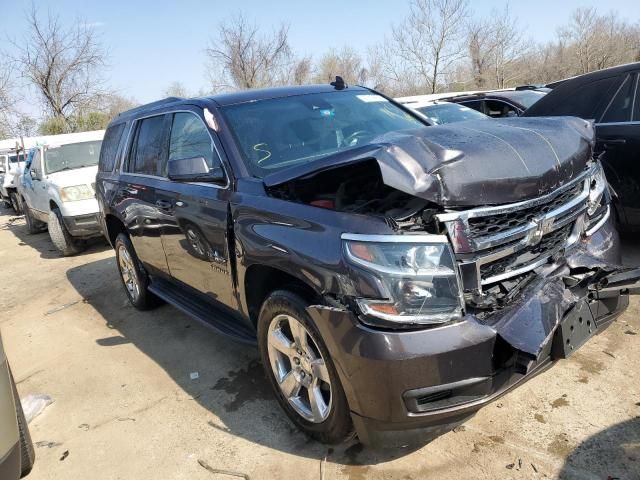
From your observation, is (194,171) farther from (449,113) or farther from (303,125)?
(449,113)

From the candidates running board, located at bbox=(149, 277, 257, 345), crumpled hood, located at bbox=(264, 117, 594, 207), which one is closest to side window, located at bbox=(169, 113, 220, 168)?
crumpled hood, located at bbox=(264, 117, 594, 207)

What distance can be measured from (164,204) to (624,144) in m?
3.85

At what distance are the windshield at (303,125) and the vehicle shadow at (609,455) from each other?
2.04 metres

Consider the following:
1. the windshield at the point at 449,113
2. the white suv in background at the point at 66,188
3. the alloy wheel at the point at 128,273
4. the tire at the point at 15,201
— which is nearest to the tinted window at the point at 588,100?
the windshield at the point at 449,113

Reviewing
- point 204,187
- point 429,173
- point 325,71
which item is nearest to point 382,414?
point 429,173

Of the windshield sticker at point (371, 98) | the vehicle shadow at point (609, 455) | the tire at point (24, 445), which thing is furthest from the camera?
the windshield sticker at point (371, 98)

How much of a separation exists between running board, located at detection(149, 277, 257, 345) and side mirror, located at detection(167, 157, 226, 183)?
2.97 ft

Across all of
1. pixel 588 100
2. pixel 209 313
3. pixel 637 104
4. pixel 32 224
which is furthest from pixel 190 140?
pixel 32 224

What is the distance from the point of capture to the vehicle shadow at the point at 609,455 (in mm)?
2377

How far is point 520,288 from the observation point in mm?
2432

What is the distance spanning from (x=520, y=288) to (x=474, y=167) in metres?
0.60

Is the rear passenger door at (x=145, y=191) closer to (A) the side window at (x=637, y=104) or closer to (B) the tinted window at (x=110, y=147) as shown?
(B) the tinted window at (x=110, y=147)

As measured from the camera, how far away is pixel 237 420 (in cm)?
322

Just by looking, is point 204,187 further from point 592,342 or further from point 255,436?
point 592,342
